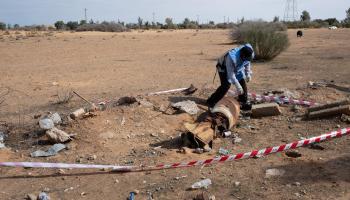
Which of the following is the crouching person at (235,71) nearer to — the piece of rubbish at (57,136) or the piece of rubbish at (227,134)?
the piece of rubbish at (227,134)

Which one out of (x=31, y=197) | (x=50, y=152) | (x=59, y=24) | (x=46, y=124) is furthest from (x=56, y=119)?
(x=59, y=24)

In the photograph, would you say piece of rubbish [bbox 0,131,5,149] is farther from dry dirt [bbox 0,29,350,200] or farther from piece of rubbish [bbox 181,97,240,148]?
piece of rubbish [bbox 181,97,240,148]

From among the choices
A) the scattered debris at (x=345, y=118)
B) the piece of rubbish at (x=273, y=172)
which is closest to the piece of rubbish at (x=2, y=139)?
the piece of rubbish at (x=273, y=172)

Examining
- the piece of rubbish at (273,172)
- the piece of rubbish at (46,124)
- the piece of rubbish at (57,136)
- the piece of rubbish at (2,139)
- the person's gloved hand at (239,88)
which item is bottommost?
the piece of rubbish at (273,172)

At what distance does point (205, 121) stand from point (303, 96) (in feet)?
10.9

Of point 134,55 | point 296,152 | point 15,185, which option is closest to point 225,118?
point 296,152

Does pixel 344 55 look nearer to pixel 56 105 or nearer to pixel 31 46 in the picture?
pixel 56 105

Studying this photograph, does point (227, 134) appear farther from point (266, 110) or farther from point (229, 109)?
point (266, 110)

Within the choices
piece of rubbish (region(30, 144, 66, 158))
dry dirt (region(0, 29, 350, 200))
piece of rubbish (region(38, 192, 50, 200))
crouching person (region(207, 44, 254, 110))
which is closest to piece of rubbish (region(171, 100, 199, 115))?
dry dirt (region(0, 29, 350, 200))

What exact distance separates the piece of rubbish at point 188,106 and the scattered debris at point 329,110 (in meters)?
2.17

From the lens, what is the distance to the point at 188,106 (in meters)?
9.39

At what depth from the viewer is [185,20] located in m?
85.9

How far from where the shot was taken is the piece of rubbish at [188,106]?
926 cm

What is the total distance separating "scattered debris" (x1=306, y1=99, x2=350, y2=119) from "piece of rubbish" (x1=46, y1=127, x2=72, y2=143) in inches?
175
